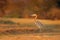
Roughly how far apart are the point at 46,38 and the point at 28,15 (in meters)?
0.63

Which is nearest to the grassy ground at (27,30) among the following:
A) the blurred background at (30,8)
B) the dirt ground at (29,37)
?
the dirt ground at (29,37)

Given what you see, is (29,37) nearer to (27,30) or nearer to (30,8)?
(27,30)

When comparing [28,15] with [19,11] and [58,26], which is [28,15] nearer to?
[19,11]

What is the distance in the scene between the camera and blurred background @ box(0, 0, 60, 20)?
267cm

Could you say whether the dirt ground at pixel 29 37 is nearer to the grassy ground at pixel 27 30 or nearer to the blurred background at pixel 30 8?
the grassy ground at pixel 27 30

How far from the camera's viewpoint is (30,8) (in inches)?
107

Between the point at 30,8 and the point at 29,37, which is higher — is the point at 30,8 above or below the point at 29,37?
above

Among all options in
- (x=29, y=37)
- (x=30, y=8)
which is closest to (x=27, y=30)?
(x=29, y=37)

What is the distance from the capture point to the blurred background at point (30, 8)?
→ 2.67m

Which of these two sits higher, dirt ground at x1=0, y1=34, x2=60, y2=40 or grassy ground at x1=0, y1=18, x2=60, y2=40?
grassy ground at x1=0, y1=18, x2=60, y2=40

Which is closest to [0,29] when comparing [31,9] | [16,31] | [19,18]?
[16,31]

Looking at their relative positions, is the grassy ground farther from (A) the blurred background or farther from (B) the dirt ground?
(A) the blurred background

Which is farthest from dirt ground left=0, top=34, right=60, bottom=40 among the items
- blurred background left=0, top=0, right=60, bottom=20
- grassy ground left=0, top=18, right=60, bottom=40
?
blurred background left=0, top=0, right=60, bottom=20

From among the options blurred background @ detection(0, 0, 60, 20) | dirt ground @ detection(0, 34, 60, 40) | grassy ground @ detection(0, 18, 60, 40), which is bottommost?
dirt ground @ detection(0, 34, 60, 40)
